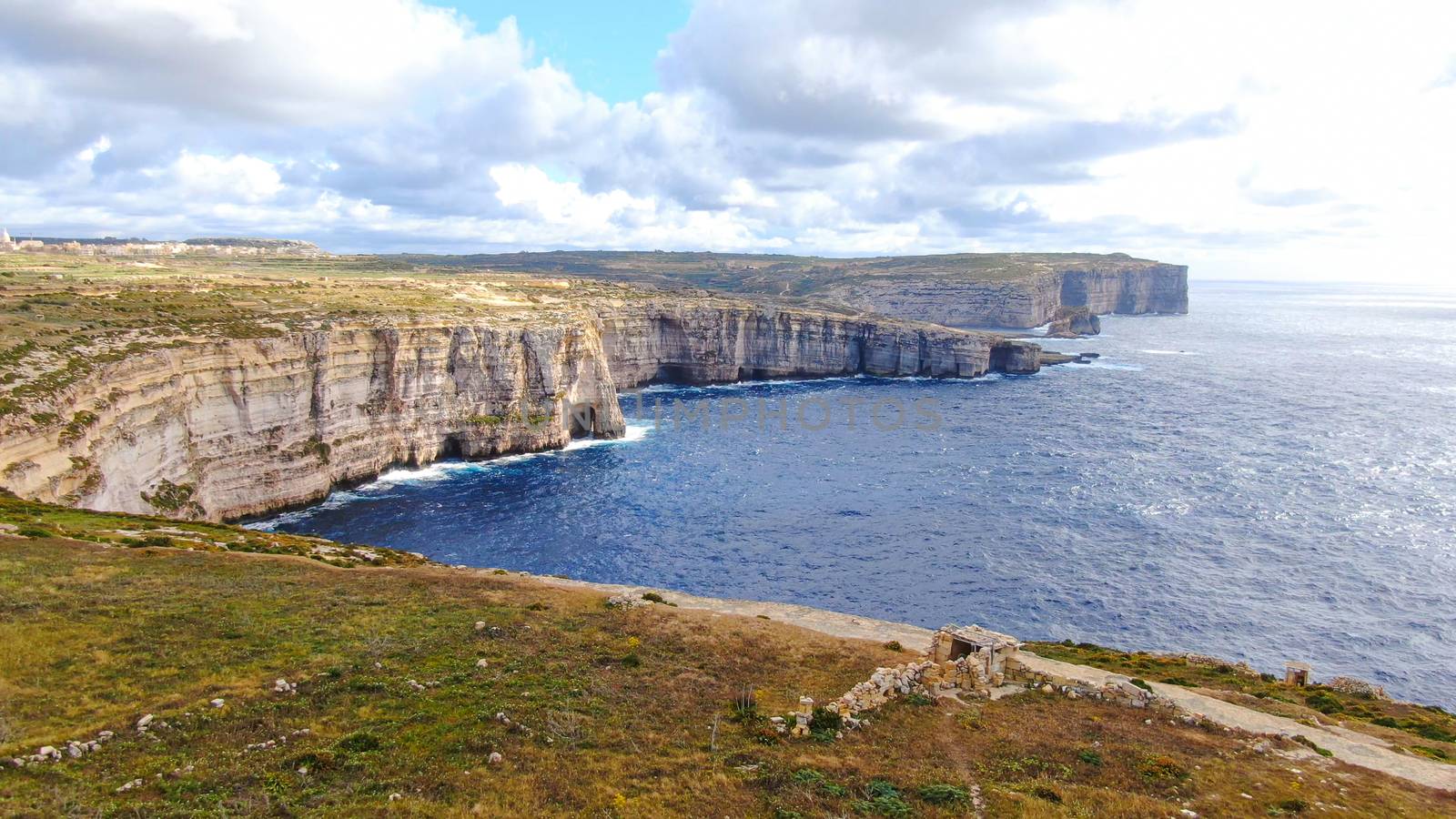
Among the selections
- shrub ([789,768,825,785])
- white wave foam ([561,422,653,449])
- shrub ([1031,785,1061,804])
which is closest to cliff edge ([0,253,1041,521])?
white wave foam ([561,422,653,449])

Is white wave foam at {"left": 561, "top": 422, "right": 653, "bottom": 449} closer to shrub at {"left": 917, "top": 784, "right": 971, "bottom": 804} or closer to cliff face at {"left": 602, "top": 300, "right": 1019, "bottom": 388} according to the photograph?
cliff face at {"left": 602, "top": 300, "right": 1019, "bottom": 388}

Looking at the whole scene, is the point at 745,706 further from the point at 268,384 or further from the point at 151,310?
the point at 151,310

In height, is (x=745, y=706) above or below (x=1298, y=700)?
above

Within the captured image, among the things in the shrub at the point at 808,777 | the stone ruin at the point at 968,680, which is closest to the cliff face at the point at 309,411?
the shrub at the point at 808,777

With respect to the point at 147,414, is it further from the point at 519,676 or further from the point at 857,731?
the point at 857,731

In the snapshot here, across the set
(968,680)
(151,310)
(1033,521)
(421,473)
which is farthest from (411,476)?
(968,680)

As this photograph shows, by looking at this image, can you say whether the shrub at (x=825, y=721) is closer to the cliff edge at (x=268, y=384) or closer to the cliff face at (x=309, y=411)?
the cliff face at (x=309, y=411)
